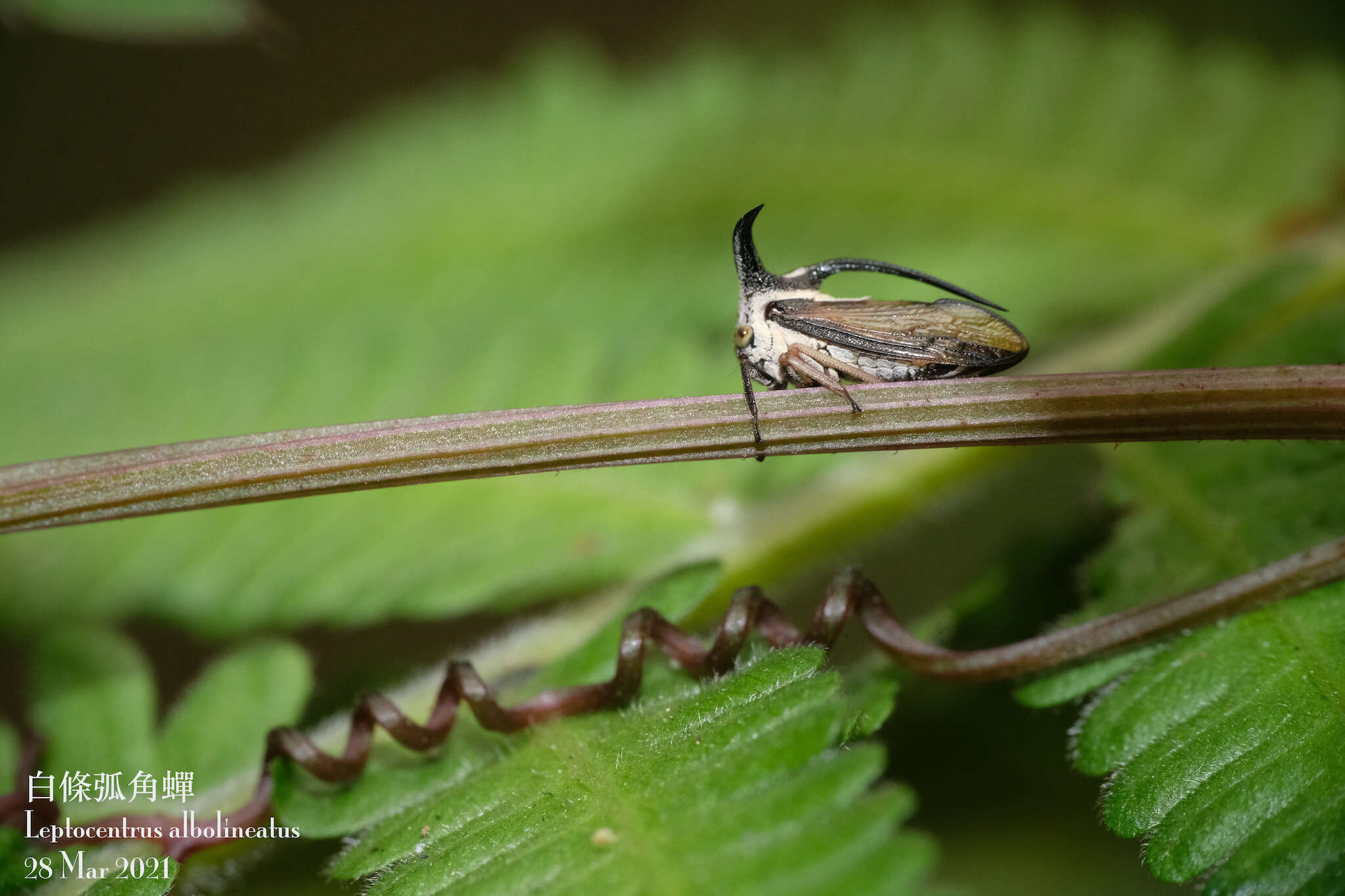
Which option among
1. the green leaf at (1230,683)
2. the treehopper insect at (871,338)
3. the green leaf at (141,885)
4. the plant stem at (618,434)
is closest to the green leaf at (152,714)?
the green leaf at (141,885)

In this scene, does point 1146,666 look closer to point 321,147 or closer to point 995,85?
point 995,85

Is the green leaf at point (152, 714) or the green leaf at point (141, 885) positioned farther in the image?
the green leaf at point (152, 714)

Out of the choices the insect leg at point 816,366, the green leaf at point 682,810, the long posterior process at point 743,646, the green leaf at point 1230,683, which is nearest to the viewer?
the green leaf at point 682,810

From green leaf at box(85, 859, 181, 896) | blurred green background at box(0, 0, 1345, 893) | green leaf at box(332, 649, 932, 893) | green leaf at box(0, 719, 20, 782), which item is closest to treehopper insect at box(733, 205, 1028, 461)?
blurred green background at box(0, 0, 1345, 893)

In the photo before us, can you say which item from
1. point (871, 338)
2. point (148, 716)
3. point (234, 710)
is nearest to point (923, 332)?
point (871, 338)

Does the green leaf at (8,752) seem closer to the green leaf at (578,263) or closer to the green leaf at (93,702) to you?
the green leaf at (93,702)

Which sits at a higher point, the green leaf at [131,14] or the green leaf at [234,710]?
the green leaf at [131,14]
